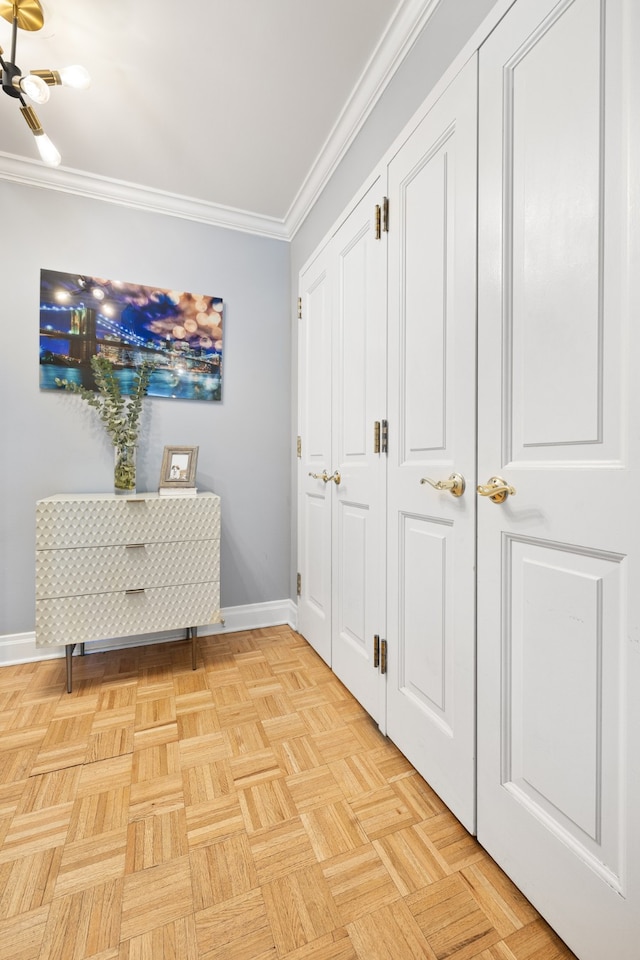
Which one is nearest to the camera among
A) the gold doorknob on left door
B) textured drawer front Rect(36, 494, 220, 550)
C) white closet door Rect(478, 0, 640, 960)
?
white closet door Rect(478, 0, 640, 960)

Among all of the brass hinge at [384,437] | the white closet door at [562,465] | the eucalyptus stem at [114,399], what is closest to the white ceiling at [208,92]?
the white closet door at [562,465]

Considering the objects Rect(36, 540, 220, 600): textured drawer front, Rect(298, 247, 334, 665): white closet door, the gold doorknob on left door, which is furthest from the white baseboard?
the gold doorknob on left door

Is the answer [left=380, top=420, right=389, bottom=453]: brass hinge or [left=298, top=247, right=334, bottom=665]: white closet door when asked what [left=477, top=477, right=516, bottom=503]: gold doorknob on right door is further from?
[left=298, top=247, right=334, bottom=665]: white closet door

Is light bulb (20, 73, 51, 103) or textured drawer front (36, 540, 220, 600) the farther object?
textured drawer front (36, 540, 220, 600)

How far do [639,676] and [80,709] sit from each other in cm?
188

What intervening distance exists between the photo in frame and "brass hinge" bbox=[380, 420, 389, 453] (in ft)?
3.56

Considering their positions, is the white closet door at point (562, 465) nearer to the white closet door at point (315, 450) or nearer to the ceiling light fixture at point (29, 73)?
the white closet door at point (315, 450)

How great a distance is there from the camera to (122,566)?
1850mm

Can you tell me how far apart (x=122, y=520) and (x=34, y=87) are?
1486mm

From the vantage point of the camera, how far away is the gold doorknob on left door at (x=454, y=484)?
1.07 m

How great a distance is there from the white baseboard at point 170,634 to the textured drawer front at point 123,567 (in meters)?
0.46

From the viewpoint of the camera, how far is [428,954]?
0.82 metres

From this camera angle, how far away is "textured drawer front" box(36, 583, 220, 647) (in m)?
1.75

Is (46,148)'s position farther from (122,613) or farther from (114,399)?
(122,613)
